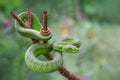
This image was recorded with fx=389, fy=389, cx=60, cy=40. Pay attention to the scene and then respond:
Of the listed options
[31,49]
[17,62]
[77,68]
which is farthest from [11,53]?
[31,49]

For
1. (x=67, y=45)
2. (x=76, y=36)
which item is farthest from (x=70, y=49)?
(x=76, y=36)

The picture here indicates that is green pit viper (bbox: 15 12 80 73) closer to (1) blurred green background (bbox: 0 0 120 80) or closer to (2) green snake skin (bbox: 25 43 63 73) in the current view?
(2) green snake skin (bbox: 25 43 63 73)

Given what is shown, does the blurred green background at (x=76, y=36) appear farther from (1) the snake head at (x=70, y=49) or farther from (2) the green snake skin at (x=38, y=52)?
(1) the snake head at (x=70, y=49)

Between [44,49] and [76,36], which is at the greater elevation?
[44,49]

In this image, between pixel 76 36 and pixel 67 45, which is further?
pixel 76 36

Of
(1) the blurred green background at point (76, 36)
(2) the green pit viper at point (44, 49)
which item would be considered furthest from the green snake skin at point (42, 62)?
(1) the blurred green background at point (76, 36)

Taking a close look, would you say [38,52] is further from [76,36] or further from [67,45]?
[76,36]
